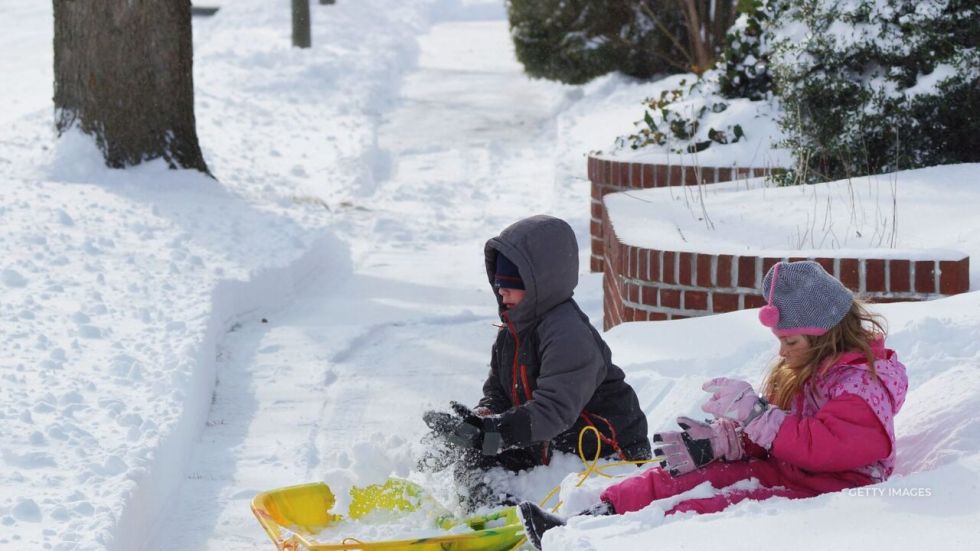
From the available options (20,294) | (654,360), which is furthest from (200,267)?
(654,360)

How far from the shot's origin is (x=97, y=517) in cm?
368

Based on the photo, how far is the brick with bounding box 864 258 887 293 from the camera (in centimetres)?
475

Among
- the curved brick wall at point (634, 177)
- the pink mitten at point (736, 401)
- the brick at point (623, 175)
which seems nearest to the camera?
the pink mitten at point (736, 401)

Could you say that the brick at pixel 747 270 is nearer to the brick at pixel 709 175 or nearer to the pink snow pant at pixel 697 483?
the pink snow pant at pixel 697 483

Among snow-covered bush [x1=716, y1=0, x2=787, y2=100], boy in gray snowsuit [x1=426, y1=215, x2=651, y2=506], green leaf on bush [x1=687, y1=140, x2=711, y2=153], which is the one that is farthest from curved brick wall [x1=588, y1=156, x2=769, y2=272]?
boy in gray snowsuit [x1=426, y1=215, x2=651, y2=506]

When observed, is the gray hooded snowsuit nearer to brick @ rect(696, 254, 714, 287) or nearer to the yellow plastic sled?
the yellow plastic sled

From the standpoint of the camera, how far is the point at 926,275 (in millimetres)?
4719

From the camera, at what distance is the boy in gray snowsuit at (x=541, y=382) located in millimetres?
3637

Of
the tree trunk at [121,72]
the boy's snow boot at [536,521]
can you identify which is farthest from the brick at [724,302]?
the tree trunk at [121,72]

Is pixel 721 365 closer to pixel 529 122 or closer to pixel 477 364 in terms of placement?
pixel 477 364

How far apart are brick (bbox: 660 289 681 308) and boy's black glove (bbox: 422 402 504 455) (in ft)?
5.58

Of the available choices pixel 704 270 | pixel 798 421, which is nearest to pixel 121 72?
pixel 704 270

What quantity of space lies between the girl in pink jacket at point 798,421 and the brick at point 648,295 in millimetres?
1809

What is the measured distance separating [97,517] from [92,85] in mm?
5803
